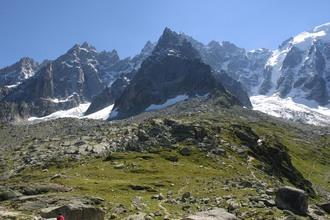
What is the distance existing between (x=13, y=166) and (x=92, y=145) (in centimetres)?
2445

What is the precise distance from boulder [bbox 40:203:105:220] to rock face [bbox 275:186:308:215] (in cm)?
2652

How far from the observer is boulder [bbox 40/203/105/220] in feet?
158

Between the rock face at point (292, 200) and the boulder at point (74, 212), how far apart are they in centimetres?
2652

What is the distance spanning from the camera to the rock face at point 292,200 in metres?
68.6

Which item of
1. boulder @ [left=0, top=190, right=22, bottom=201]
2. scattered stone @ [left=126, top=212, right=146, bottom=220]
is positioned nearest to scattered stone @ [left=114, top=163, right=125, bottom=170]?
boulder @ [left=0, top=190, right=22, bottom=201]

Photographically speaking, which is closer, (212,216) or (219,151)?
(212,216)

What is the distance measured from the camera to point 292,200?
6969 cm

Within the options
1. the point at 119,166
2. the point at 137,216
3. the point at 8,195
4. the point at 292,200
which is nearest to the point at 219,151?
the point at 119,166

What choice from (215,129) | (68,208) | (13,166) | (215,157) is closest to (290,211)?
(68,208)

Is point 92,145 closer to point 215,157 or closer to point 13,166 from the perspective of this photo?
point 13,166

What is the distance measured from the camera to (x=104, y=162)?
12825cm

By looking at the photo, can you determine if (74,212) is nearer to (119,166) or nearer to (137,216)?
(137,216)

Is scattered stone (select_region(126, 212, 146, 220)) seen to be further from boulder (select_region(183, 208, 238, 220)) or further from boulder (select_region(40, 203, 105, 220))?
boulder (select_region(183, 208, 238, 220))

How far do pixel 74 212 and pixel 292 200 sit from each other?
3134 cm
